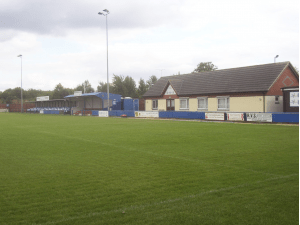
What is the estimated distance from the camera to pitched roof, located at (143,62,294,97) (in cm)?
3403

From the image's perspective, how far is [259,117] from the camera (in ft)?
91.2

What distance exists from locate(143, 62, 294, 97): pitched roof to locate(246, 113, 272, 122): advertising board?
221 inches

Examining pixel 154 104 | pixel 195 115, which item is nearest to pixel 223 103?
pixel 195 115

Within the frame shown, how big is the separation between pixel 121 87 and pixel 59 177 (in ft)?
248

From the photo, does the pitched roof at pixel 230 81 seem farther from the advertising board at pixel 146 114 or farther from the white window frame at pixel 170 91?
the advertising board at pixel 146 114

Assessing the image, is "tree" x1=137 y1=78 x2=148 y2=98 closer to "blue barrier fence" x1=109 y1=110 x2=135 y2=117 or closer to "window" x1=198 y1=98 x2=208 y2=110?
"blue barrier fence" x1=109 y1=110 x2=135 y2=117

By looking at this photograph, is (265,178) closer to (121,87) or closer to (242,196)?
(242,196)

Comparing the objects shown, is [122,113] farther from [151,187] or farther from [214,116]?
[151,187]

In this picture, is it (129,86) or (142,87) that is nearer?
(142,87)

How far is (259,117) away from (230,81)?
36.9 feet

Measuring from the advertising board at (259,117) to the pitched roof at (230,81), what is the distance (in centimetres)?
562

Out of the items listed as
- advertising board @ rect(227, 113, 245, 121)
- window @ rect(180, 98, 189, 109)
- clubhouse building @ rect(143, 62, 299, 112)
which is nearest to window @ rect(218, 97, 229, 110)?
clubhouse building @ rect(143, 62, 299, 112)

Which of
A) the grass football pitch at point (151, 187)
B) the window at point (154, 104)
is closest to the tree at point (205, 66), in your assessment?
the window at point (154, 104)

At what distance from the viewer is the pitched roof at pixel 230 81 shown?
3403 cm
